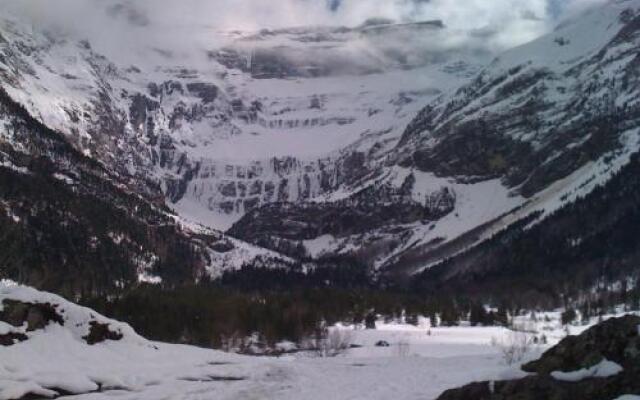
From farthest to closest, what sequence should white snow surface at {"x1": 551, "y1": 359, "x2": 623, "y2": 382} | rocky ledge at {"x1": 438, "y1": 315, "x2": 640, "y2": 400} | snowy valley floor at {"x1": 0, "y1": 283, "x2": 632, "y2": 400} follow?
1. snowy valley floor at {"x1": 0, "y1": 283, "x2": 632, "y2": 400}
2. white snow surface at {"x1": 551, "y1": 359, "x2": 623, "y2": 382}
3. rocky ledge at {"x1": 438, "y1": 315, "x2": 640, "y2": 400}

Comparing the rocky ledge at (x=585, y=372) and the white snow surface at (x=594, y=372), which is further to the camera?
the white snow surface at (x=594, y=372)

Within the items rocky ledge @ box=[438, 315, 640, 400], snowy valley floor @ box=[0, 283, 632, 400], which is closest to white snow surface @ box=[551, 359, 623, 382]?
rocky ledge @ box=[438, 315, 640, 400]

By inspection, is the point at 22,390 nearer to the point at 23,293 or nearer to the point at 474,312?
the point at 23,293

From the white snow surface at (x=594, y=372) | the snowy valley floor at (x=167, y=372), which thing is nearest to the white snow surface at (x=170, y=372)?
the snowy valley floor at (x=167, y=372)

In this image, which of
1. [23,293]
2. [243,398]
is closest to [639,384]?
[243,398]

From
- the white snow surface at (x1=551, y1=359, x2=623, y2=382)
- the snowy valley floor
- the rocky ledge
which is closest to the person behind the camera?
the rocky ledge

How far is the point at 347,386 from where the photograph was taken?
133ft

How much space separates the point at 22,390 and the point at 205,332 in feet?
356

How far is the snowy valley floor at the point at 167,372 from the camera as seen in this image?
126ft

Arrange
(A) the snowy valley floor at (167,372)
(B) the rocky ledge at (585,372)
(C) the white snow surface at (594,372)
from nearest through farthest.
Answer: (B) the rocky ledge at (585,372)
(C) the white snow surface at (594,372)
(A) the snowy valley floor at (167,372)

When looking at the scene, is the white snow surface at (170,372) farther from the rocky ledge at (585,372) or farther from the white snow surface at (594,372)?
the white snow surface at (594,372)

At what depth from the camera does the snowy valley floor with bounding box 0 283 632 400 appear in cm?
3853

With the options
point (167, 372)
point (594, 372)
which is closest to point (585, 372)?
point (594, 372)

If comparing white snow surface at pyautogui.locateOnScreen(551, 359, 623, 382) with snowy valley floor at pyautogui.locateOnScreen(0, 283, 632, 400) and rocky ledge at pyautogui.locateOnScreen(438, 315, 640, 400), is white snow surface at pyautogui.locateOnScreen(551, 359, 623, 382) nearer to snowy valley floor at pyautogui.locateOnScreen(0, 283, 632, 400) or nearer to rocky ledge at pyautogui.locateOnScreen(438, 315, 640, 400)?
rocky ledge at pyautogui.locateOnScreen(438, 315, 640, 400)
